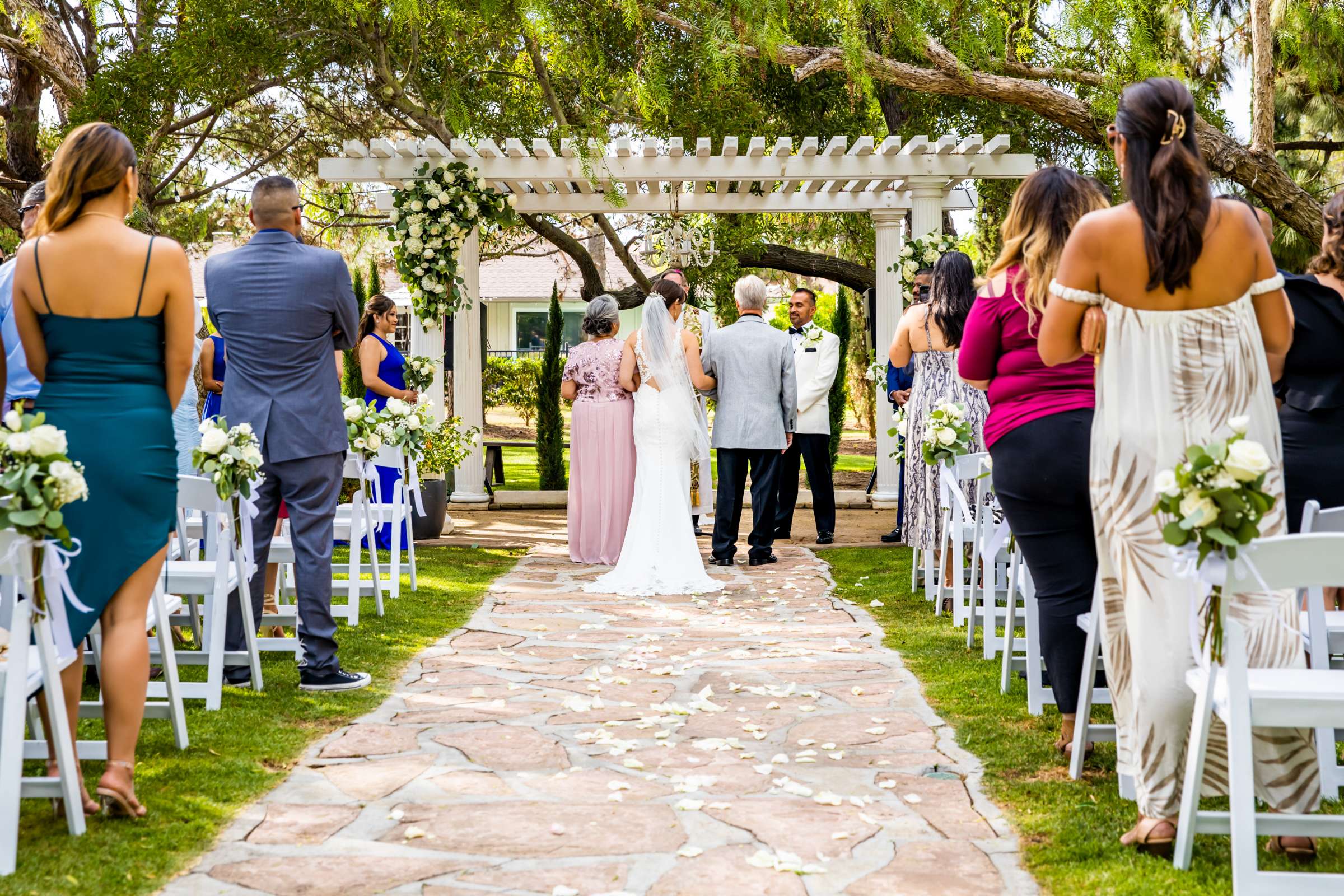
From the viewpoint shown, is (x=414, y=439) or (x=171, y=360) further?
(x=414, y=439)

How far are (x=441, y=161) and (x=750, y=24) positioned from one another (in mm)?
3011

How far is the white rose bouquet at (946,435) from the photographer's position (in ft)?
21.1

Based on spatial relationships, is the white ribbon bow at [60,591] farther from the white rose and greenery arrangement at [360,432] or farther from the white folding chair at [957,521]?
the white folding chair at [957,521]

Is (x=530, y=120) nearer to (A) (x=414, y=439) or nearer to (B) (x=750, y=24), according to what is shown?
(B) (x=750, y=24)

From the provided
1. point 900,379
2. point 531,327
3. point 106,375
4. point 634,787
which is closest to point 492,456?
point 900,379

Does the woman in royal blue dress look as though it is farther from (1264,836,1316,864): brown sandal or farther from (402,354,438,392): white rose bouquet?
(1264,836,1316,864): brown sandal

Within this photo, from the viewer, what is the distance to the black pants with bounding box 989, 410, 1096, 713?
3.80m

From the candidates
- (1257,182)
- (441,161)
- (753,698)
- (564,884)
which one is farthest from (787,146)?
(564,884)

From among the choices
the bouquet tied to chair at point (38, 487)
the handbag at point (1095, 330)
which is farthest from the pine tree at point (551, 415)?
the handbag at point (1095, 330)

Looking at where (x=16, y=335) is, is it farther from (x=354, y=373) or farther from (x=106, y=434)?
(x=354, y=373)

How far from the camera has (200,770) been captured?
3.94 m

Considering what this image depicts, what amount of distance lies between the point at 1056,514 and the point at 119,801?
2760 millimetres

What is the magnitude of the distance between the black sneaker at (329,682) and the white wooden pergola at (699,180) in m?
6.03

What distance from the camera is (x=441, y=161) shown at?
1084 cm
